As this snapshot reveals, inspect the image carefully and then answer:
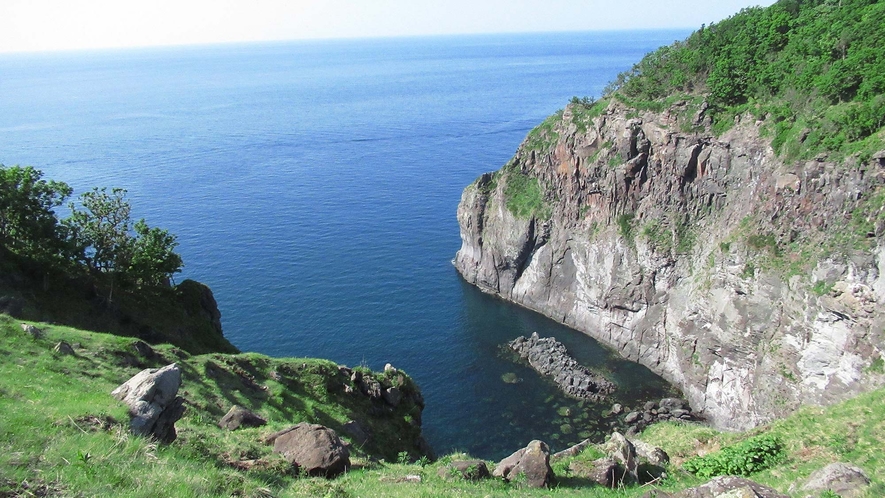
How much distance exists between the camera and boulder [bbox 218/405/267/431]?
28.8 metres

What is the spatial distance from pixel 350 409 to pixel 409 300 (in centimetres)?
4547

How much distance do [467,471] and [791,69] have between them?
209 feet

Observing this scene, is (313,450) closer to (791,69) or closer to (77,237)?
(77,237)

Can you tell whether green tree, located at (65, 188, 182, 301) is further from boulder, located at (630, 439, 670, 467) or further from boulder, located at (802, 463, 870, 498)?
boulder, located at (802, 463, 870, 498)

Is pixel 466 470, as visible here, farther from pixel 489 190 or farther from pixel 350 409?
pixel 489 190

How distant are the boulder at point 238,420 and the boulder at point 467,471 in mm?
11349

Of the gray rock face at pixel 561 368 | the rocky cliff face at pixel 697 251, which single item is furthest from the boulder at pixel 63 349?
the rocky cliff face at pixel 697 251

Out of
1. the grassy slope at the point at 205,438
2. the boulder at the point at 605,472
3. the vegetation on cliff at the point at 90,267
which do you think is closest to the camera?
the grassy slope at the point at 205,438

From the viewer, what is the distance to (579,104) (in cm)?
8644

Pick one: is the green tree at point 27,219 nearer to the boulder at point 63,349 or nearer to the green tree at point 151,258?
the green tree at point 151,258

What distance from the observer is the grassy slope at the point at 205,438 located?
15078 mm

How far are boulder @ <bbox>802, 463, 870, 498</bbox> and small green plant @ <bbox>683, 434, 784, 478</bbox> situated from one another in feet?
14.2

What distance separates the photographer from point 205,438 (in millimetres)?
23109

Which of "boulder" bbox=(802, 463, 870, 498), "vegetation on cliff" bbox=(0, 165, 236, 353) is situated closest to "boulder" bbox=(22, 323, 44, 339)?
→ "vegetation on cliff" bbox=(0, 165, 236, 353)
